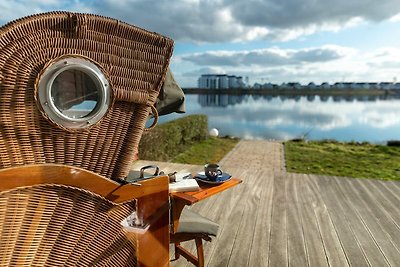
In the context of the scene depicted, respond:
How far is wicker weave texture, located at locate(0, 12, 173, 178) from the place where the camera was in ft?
3.93

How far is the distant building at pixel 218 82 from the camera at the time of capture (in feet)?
339

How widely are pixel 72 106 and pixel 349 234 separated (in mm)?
3310

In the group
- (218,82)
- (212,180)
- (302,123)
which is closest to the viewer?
(212,180)

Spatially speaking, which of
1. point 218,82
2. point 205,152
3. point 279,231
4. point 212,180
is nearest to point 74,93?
point 212,180

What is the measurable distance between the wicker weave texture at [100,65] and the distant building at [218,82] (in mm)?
99783

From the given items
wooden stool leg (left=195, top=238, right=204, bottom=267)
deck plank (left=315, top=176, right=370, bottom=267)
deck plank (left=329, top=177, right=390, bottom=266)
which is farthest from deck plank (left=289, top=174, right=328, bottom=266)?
wooden stool leg (left=195, top=238, right=204, bottom=267)

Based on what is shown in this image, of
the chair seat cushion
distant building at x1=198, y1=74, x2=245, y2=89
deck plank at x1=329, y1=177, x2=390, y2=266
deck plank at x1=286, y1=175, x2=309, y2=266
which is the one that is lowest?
deck plank at x1=329, y1=177, x2=390, y2=266

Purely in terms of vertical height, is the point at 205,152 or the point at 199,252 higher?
the point at 199,252

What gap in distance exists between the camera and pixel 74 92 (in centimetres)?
135

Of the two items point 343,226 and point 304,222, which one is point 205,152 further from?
point 343,226

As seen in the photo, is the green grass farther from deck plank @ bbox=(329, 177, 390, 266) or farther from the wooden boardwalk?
deck plank @ bbox=(329, 177, 390, 266)

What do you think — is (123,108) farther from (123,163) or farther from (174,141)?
(174,141)

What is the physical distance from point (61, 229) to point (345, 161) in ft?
28.4

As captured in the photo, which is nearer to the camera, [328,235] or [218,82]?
[328,235]
